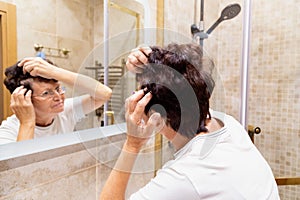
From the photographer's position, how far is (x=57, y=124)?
31.2 inches

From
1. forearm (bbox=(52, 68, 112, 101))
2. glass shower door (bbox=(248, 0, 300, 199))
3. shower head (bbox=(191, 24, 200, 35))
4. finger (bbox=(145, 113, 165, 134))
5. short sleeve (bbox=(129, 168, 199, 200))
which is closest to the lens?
short sleeve (bbox=(129, 168, 199, 200))

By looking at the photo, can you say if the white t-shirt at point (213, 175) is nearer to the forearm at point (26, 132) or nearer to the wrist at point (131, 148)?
the wrist at point (131, 148)

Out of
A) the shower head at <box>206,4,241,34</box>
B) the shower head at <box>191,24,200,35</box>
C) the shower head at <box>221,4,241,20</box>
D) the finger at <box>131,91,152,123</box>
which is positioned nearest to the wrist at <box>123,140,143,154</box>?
the finger at <box>131,91,152,123</box>

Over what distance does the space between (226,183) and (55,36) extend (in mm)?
648

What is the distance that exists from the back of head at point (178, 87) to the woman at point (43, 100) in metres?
0.22

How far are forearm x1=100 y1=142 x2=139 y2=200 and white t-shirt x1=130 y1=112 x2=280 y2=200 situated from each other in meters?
0.08

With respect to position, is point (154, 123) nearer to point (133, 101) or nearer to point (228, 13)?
point (133, 101)

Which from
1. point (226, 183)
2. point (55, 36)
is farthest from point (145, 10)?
point (226, 183)

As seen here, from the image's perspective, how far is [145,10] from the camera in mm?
1107

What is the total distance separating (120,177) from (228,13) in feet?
4.42

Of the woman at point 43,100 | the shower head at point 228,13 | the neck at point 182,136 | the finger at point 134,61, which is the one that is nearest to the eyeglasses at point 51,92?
the woman at point 43,100

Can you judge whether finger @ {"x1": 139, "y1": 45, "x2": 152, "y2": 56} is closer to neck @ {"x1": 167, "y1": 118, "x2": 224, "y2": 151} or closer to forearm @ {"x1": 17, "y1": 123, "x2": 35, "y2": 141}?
neck @ {"x1": 167, "y1": 118, "x2": 224, "y2": 151}

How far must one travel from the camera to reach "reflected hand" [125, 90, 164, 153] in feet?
2.06

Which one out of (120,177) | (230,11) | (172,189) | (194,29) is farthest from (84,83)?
(230,11)
